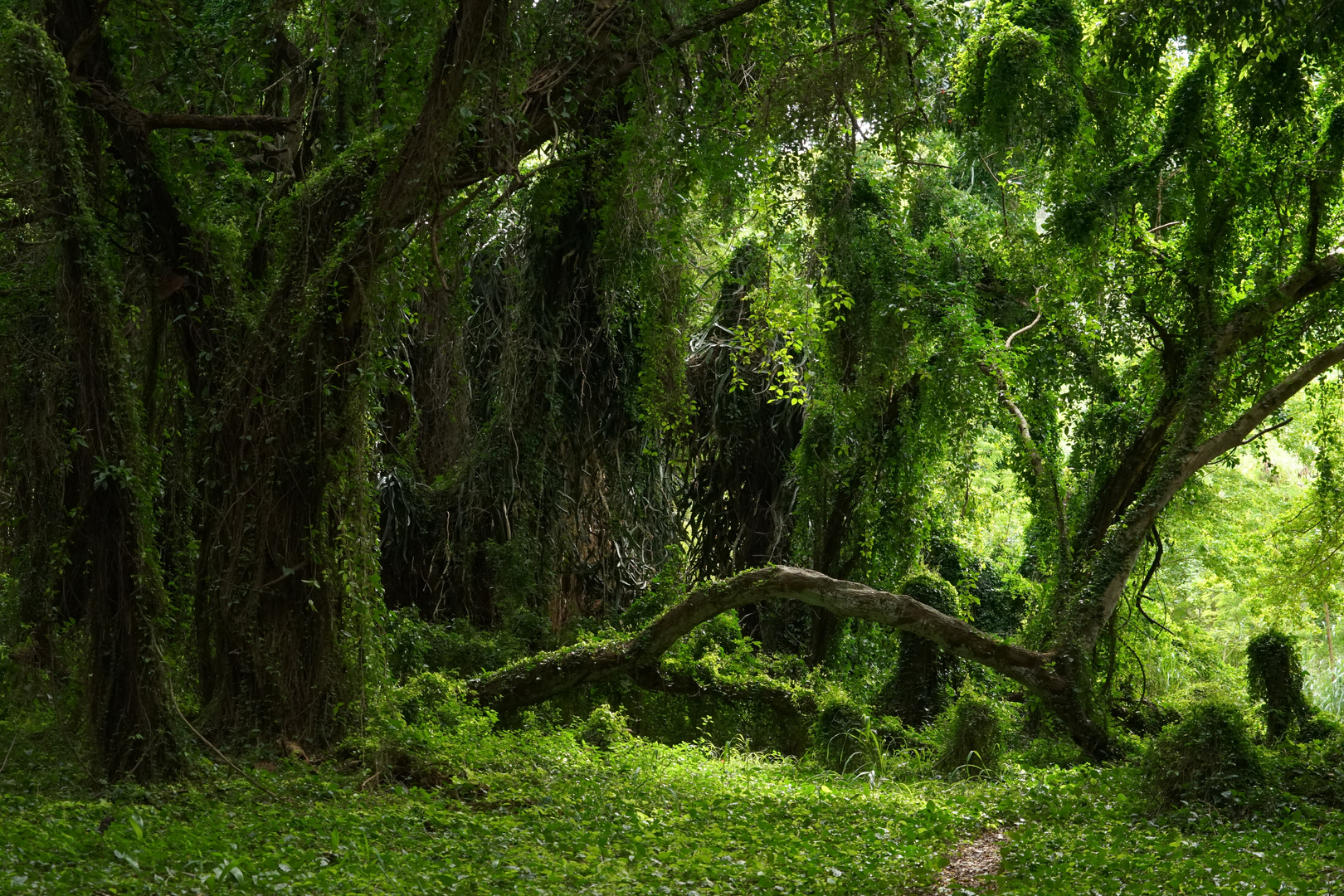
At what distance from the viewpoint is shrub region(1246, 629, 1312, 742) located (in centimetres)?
1005

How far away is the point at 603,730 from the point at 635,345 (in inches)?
191

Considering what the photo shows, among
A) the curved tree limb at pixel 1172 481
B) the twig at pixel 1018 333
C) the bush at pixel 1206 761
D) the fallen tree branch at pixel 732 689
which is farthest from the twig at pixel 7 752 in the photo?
the twig at pixel 1018 333

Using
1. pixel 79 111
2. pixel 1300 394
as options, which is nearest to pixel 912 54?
pixel 79 111

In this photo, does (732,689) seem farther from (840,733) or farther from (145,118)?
(145,118)

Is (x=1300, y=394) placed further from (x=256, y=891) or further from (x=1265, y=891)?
(x=256, y=891)

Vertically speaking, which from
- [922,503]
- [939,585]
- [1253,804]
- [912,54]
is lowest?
[1253,804]

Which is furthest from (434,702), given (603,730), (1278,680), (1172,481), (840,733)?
(1278,680)

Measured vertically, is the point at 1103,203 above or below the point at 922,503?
above

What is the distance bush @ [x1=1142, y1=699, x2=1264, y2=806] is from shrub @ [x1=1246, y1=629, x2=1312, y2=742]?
2479 millimetres

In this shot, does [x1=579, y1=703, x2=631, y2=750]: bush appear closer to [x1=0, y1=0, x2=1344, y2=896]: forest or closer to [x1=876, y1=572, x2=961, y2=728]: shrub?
[x1=0, y1=0, x2=1344, y2=896]: forest

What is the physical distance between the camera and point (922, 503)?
1342cm

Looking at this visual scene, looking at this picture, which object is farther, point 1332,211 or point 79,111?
point 1332,211

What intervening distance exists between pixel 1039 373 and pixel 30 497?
9677 mm

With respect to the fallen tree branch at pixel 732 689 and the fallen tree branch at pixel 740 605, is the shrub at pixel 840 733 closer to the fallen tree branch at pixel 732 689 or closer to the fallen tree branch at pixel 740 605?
the fallen tree branch at pixel 732 689
